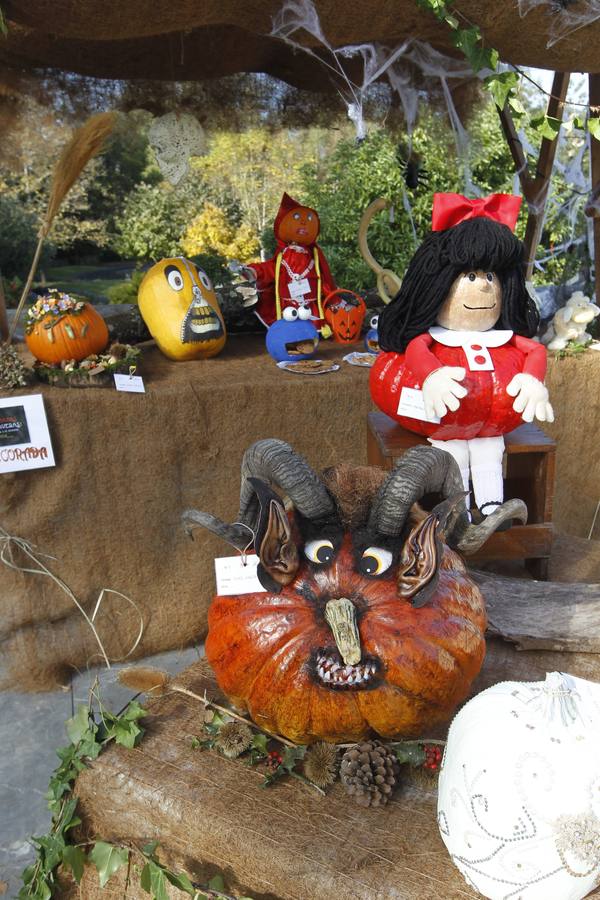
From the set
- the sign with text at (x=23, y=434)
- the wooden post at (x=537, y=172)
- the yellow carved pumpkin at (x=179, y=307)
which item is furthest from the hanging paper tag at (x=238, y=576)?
the wooden post at (x=537, y=172)

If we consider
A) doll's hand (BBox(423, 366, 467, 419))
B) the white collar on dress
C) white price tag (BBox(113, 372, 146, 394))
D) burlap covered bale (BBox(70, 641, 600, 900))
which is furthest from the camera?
white price tag (BBox(113, 372, 146, 394))

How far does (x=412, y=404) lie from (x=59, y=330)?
4.34 feet

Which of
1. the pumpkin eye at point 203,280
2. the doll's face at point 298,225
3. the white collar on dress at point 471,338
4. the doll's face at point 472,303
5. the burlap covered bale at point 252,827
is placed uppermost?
the doll's face at point 298,225

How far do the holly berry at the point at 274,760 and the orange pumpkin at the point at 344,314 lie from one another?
2.10 m

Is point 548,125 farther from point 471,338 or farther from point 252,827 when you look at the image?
point 252,827

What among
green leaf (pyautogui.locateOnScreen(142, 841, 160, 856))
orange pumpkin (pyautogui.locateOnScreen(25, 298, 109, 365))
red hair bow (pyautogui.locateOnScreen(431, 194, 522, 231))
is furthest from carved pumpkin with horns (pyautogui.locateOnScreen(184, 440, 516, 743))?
orange pumpkin (pyautogui.locateOnScreen(25, 298, 109, 365))

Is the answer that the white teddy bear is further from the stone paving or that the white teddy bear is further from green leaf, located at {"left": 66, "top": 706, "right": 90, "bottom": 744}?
green leaf, located at {"left": 66, "top": 706, "right": 90, "bottom": 744}

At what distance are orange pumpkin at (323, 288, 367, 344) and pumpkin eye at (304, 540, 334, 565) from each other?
1999mm

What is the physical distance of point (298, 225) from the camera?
9.43 ft

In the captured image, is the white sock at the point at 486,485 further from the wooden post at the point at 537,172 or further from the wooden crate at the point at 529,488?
the wooden post at the point at 537,172

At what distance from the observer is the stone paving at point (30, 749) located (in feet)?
5.74

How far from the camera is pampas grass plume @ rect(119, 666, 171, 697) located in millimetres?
1264

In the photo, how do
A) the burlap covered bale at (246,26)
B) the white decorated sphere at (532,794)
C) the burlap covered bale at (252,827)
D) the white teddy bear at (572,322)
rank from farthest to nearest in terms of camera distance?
the white teddy bear at (572,322), the burlap covered bale at (246,26), the burlap covered bale at (252,827), the white decorated sphere at (532,794)

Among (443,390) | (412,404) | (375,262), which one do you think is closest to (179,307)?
(375,262)
